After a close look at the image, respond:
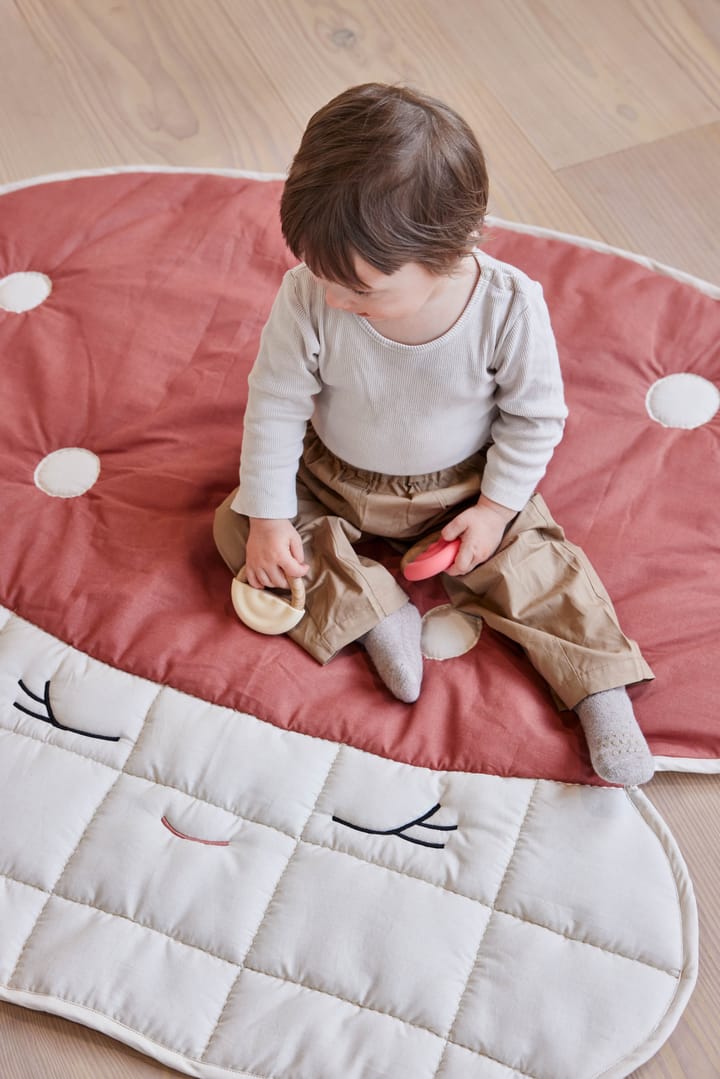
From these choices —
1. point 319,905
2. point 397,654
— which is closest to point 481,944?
point 319,905

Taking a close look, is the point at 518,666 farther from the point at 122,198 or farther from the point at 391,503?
the point at 122,198

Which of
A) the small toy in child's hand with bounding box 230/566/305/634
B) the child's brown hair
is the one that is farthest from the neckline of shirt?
the small toy in child's hand with bounding box 230/566/305/634

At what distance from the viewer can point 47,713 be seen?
1000 millimetres

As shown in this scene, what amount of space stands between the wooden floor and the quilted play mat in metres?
0.21

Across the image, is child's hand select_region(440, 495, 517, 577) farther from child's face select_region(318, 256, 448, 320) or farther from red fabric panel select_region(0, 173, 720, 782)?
child's face select_region(318, 256, 448, 320)

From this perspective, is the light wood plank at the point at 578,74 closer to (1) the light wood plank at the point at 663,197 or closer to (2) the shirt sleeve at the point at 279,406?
(1) the light wood plank at the point at 663,197

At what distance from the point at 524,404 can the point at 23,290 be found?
0.61m

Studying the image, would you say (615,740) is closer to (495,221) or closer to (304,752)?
(304,752)

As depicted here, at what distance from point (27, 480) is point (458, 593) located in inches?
17.5

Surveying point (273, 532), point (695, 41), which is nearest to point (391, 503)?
point (273, 532)

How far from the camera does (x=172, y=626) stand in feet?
3.35

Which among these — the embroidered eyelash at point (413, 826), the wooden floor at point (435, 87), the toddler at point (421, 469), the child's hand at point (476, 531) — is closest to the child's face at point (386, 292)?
the toddler at point (421, 469)

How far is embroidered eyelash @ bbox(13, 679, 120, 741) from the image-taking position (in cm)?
99

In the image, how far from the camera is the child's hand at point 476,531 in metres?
0.98
